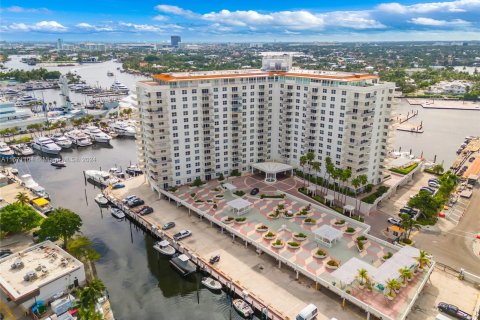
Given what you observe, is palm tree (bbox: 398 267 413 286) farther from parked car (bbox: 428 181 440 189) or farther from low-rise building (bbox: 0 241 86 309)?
low-rise building (bbox: 0 241 86 309)

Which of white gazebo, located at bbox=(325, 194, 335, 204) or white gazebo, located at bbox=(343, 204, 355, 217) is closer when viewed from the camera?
white gazebo, located at bbox=(343, 204, 355, 217)

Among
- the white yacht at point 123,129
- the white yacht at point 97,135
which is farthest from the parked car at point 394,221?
the white yacht at point 123,129

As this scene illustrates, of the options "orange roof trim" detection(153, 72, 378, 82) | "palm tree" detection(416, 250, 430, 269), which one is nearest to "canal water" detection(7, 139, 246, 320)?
"palm tree" detection(416, 250, 430, 269)

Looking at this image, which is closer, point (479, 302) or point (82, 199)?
point (479, 302)

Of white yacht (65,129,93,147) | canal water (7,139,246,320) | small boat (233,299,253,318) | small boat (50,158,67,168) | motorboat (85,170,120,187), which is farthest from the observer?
white yacht (65,129,93,147)

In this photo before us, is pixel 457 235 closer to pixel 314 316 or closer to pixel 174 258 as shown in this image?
pixel 314 316

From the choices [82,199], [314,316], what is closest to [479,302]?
[314,316]

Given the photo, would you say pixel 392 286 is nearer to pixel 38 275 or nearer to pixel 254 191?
pixel 254 191
